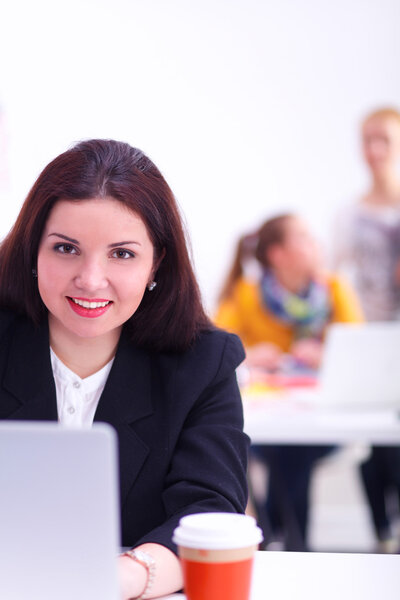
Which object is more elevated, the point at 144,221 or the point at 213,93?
the point at 213,93

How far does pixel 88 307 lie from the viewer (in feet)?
4.40

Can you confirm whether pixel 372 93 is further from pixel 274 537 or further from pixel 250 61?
pixel 274 537

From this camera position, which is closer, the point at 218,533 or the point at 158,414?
the point at 218,533

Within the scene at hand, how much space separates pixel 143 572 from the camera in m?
1.05

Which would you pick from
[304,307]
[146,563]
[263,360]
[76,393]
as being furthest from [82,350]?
[304,307]

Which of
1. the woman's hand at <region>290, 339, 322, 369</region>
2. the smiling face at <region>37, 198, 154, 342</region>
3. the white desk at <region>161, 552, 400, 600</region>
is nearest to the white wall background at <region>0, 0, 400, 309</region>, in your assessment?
the woman's hand at <region>290, 339, 322, 369</region>

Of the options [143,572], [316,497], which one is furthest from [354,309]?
[143,572]

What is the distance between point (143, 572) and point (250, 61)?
13.0 feet

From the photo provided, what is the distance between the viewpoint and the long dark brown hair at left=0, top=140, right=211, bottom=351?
4.45 feet

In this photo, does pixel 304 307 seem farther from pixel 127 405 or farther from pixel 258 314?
pixel 127 405

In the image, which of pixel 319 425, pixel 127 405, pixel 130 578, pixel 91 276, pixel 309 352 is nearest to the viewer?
pixel 130 578

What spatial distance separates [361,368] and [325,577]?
154cm

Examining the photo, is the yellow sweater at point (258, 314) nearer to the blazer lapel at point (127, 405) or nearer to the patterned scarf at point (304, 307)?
the patterned scarf at point (304, 307)

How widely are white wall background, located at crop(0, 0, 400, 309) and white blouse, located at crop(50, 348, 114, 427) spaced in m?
2.90
